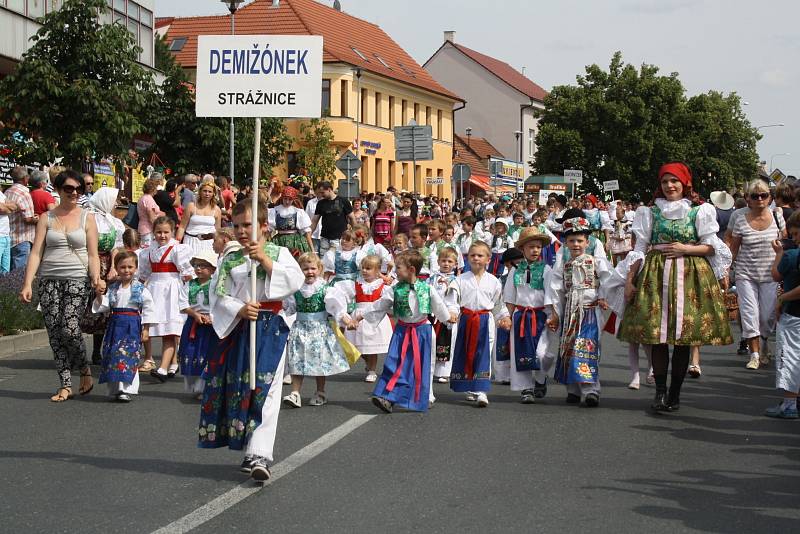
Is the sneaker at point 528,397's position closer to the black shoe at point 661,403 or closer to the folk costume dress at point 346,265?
the black shoe at point 661,403

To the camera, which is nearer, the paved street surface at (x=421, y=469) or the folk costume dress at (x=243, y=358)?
the paved street surface at (x=421, y=469)

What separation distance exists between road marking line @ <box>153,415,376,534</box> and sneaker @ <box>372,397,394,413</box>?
19.0 inches

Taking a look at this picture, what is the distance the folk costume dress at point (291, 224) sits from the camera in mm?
18203

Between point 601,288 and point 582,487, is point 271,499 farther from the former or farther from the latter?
point 601,288

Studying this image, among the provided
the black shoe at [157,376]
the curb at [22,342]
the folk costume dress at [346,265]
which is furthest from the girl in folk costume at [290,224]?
the black shoe at [157,376]

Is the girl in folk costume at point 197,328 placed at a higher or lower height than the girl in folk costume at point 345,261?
lower

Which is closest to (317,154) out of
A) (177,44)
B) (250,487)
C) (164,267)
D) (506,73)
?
(177,44)

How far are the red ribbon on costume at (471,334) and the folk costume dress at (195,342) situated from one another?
2.31 meters

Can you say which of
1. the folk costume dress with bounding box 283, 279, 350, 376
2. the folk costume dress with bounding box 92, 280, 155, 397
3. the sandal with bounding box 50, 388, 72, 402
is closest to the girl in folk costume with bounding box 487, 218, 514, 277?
the folk costume dress with bounding box 92, 280, 155, 397

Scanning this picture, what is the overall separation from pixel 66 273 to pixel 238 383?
3.92 m

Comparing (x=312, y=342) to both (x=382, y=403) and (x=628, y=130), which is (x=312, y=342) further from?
(x=628, y=130)

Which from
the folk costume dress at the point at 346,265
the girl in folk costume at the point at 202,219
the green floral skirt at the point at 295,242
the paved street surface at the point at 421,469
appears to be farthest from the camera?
the green floral skirt at the point at 295,242

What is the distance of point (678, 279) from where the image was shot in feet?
33.7

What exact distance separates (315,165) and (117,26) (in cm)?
3178
